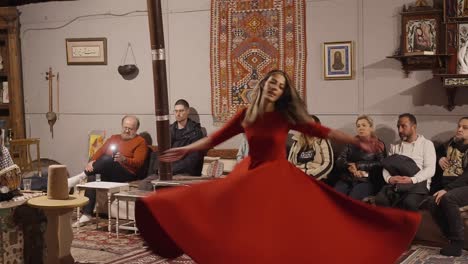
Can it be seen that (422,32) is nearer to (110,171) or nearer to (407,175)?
(407,175)

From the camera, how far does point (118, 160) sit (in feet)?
23.3

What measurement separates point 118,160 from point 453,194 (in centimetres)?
342

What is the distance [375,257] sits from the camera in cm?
327

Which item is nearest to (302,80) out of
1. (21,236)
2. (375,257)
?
(21,236)

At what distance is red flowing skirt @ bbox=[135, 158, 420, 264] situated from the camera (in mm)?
3158

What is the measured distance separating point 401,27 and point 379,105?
0.78 meters

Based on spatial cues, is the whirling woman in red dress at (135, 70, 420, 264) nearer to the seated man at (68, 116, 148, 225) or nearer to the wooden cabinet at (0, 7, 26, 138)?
the seated man at (68, 116, 148, 225)

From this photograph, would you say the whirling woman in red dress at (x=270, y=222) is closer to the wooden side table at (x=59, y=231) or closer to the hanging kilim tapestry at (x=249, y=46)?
the wooden side table at (x=59, y=231)

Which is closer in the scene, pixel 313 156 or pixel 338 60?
pixel 313 156

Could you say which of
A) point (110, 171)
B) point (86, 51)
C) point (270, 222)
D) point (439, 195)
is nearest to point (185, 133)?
point (110, 171)

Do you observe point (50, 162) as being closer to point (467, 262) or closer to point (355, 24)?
point (355, 24)

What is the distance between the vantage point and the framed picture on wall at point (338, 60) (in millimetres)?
6785

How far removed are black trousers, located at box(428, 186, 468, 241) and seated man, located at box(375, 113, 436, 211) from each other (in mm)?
187

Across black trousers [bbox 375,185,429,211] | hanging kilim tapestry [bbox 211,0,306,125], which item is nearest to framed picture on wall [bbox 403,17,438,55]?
hanging kilim tapestry [bbox 211,0,306,125]
